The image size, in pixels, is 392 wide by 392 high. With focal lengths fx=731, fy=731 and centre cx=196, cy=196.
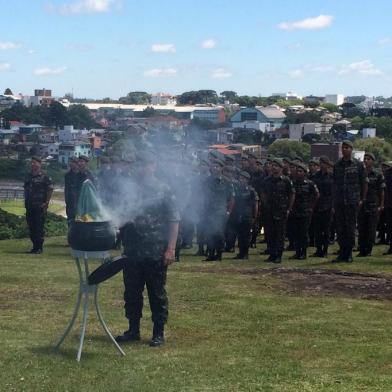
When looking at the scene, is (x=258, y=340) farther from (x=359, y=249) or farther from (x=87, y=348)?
(x=359, y=249)

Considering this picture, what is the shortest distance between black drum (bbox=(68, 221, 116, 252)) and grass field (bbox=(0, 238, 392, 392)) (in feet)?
3.47

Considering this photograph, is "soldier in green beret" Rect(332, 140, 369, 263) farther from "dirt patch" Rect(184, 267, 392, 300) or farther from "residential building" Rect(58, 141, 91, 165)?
"residential building" Rect(58, 141, 91, 165)

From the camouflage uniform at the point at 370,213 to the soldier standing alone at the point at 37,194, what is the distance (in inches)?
236

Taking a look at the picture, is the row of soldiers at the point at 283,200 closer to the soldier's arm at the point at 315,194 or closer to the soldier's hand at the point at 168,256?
the soldier's arm at the point at 315,194

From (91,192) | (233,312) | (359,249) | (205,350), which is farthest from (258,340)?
(359,249)

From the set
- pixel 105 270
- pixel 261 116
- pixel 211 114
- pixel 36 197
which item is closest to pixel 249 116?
pixel 261 116

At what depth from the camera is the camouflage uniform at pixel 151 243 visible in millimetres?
7312

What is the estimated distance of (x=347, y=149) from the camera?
40.1ft

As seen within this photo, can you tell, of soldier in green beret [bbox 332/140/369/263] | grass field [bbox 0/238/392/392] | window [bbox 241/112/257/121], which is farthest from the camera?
window [bbox 241/112/257/121]

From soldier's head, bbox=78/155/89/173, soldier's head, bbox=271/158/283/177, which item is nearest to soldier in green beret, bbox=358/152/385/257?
soldier's head, bbox=271/158/283/177

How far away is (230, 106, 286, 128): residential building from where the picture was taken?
12438 cm

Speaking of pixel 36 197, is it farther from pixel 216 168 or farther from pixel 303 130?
pixel 303 130

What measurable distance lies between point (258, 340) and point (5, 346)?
8.41 ft

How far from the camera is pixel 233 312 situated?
893 cm
